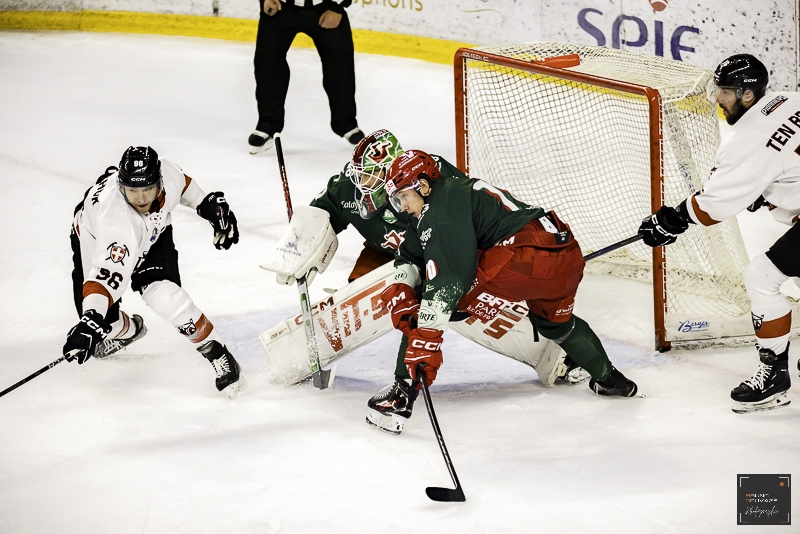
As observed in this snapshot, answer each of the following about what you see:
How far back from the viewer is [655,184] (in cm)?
371

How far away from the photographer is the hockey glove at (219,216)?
143 inches

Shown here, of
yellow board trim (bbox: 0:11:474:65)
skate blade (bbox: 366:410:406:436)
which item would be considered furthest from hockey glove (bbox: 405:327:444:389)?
yellow board trim (bbox: 0:11:474:65)

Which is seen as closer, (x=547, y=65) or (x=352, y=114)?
(x=547, y=65)

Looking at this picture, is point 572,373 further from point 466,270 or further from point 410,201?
point 410,201

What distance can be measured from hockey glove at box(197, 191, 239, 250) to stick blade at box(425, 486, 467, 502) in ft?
4.19

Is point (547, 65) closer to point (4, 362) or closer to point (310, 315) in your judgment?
point (310, 315)

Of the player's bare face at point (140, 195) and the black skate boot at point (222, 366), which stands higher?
the player's bare face at point (140, 195)

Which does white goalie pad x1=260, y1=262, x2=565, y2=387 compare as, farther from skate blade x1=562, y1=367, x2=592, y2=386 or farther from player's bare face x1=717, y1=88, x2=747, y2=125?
player's bare face x1=717, y1=88, x2=747, y2=125

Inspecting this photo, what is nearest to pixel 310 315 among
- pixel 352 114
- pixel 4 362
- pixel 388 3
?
pixel 4 362

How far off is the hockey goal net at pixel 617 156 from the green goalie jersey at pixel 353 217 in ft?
2.56

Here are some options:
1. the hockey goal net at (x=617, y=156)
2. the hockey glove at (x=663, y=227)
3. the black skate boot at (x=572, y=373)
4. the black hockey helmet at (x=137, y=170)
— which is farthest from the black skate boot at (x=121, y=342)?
the hockey glove at (x=663, y=227)

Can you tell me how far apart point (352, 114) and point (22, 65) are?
3110 mm

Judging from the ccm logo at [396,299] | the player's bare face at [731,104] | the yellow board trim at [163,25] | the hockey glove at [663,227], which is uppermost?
→ the player's bare face at [731,104]

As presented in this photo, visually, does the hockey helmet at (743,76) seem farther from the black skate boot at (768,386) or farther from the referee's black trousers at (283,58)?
the referee's black trousers at (283,58)
